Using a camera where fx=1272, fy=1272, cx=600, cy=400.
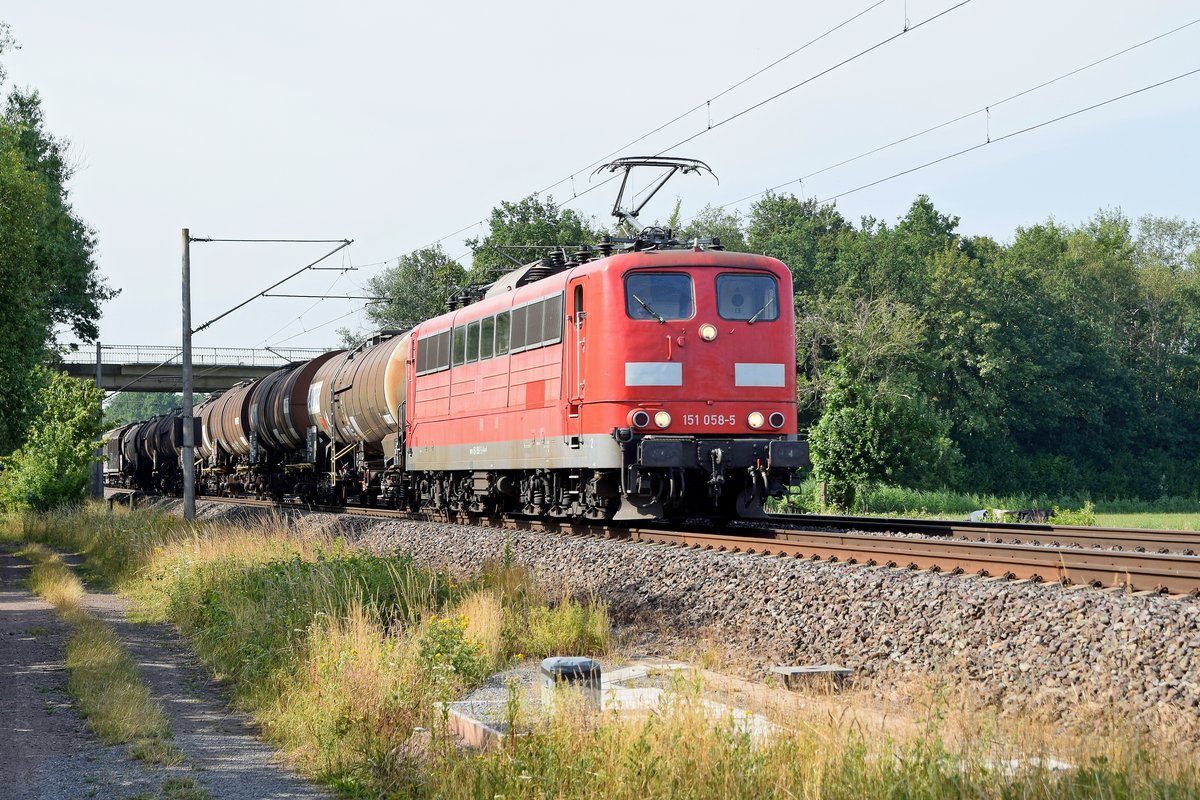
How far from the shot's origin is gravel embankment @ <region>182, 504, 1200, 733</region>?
7.95 m

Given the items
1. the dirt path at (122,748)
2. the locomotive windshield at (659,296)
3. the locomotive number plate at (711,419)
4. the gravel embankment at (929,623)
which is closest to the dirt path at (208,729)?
the dirt path at (122,748)

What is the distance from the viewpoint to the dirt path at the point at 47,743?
26.0ft

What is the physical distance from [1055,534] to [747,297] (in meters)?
4.90

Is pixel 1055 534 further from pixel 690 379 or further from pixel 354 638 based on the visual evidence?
pixel 354 638

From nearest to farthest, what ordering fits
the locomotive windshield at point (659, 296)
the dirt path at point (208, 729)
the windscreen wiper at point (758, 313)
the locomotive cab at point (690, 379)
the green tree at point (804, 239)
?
the dirt path at point (208, 729), the locomotive cab at point (690, 379), the locomotive windshield at point (659, 296), the windscreen wiper at point (758, 313), the green tree at point (804, 239)

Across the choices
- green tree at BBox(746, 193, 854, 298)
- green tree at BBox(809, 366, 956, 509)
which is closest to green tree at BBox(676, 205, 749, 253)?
green tree at BBox(746, 193, 854, 298)

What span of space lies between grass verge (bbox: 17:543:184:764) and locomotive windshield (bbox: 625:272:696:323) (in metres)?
7.33

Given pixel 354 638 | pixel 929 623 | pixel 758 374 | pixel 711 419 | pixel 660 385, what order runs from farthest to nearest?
1. pixel 758 374
2. pixel 711 419
3. pixel 660 385
4. pixel 354 638
5. pixel 929 623

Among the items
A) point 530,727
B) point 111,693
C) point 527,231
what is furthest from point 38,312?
point 527,231

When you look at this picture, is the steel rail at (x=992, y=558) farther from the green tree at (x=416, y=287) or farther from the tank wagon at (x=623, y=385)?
the green tree at (x=416, y=287)

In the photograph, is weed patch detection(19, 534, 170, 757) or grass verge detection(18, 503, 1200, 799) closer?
grass verge detection(18, 503, 1200, 799)

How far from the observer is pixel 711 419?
1630cm

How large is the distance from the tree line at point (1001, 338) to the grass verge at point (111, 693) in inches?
1469

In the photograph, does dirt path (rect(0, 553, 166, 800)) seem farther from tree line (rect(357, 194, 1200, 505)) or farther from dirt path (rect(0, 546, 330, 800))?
tree line (rect(357, 194, 1200, 505))
